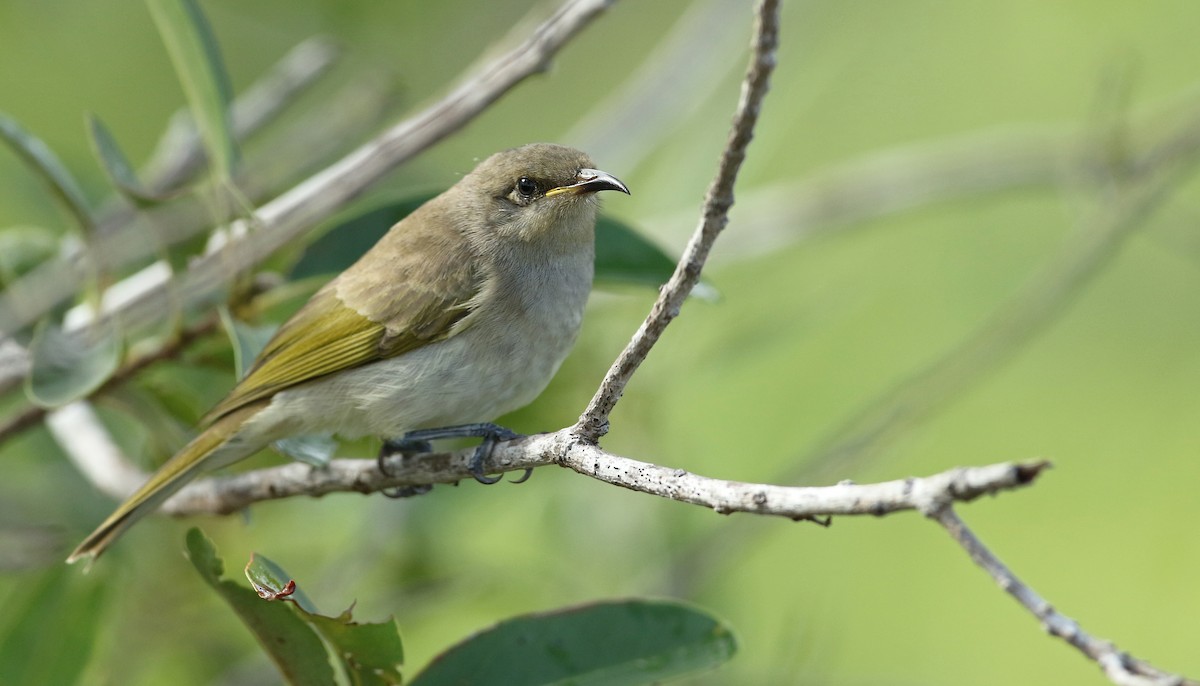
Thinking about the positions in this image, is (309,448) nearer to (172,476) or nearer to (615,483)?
(172,476)

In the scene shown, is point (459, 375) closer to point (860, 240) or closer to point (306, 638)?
point (306, 638)

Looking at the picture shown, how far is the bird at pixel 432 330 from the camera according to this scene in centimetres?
305

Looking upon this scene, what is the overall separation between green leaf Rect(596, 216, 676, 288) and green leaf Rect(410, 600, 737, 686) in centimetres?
95

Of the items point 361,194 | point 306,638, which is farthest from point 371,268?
point 306,638

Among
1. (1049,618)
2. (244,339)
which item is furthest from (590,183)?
(1049,618)

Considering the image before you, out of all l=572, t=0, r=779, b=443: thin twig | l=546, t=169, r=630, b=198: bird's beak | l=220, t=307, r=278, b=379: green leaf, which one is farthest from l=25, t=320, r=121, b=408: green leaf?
l=572, t=0, r=779, b=443: thin twig

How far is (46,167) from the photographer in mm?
2887

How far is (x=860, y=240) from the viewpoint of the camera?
723cm

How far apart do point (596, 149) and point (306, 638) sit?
2.58m

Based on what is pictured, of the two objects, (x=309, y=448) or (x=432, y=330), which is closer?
(x=309, y=448)

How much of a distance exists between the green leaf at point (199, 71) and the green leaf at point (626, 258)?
952mm

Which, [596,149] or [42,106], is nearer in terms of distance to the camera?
[596,149]

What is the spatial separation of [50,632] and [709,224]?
2049 mm

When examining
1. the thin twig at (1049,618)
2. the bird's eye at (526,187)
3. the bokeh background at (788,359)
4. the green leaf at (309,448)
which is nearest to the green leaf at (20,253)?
the bokeh background at (788,359)
